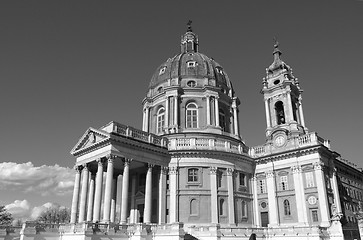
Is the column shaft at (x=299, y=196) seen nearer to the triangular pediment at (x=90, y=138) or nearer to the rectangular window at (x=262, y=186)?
the rectangular window at (x=262, y=186)

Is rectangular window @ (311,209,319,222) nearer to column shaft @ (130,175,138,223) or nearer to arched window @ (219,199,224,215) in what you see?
arched window @ (219,199,224,215)

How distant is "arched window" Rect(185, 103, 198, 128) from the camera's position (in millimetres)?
42906

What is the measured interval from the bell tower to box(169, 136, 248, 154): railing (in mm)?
6244

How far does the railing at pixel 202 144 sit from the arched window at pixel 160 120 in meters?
6.30

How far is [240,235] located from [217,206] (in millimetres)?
4806

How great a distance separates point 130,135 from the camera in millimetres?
32781

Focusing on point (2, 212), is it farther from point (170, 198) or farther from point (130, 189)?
point (170, 198)

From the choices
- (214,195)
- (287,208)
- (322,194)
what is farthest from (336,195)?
(214,195)

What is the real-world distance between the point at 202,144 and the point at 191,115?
22.0ft

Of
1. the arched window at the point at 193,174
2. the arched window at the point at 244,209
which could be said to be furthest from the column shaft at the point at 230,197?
the arched window at the point at 193,174

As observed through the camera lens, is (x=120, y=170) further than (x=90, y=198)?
Yes

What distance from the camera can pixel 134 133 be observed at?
33656mm

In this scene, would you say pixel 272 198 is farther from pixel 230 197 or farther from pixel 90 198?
pixel 90 198

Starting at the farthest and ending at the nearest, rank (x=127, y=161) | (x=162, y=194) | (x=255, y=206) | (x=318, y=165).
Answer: (x=255, y=206)
(x=318, y=165)
(x=162, y=194)
(x=127, y=161)
